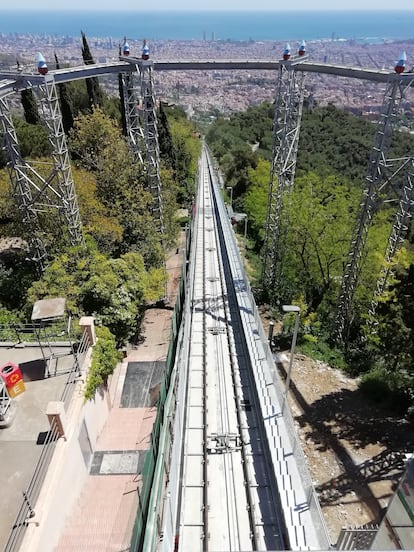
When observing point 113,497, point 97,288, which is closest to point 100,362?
point 97,288

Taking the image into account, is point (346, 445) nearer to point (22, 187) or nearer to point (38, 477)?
point (38, 477)

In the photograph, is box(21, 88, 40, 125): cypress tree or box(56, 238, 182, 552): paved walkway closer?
box(56, 238, 182, 552): paved walkway

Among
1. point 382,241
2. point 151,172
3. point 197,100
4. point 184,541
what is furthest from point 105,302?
point 197,100

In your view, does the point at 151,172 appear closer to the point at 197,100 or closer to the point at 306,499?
the point at 306,499

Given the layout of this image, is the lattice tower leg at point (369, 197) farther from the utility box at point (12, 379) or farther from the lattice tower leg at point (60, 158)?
the utility box at point (12, 379)

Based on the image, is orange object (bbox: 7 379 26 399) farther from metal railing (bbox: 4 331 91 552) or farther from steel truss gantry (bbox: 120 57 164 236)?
steel truss gantry (bbox: 120 57 164 236)

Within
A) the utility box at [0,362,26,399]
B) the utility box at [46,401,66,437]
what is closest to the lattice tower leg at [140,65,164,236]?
the utility box at [0,362,26,399]
